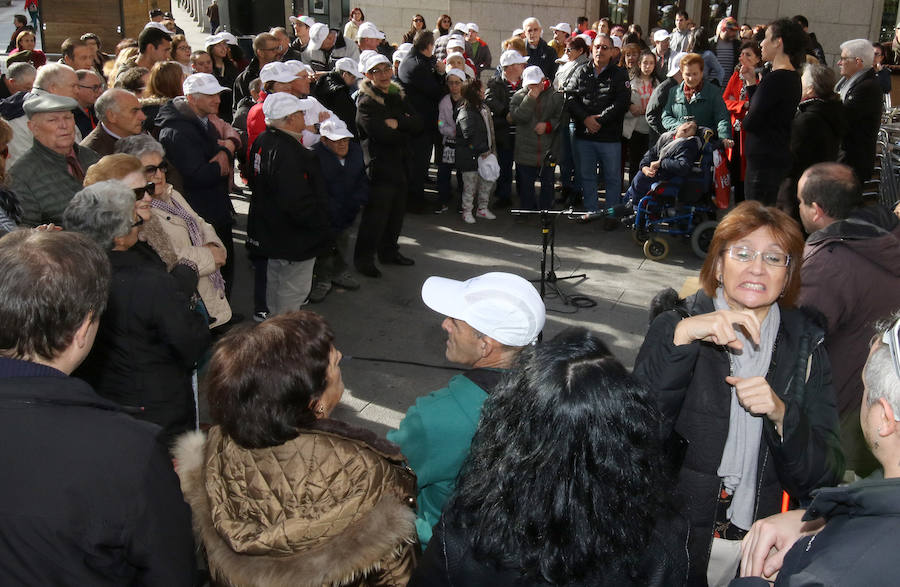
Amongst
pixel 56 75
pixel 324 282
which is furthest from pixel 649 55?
pixel 56 75

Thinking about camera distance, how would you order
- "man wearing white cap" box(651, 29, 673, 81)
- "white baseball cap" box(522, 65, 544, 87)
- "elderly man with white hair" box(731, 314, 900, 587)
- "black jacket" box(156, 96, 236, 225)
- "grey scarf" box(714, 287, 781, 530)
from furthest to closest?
1. "man wearing white cap" box(651, 29, 673, 81)
2. "white baseball cap" box(522, 65, 544, 87)
3. "black jacket" box(156, 96, 236, 225)
4. "grey scarf" box(714, 287, 781, 530)
5. "elderly man with white hair" box(731, 314, 900, 587)

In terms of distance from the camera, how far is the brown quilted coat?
2.14 metres

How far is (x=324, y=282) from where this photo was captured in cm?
693

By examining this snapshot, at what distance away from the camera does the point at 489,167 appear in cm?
877

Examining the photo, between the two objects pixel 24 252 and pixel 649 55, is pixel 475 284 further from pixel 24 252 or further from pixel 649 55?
pixel 649 55

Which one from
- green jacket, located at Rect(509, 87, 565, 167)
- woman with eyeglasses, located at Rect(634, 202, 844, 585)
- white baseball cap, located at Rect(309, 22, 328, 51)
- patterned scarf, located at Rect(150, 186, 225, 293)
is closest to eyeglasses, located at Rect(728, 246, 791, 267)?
woman with eyeglasses, located at Rect(634, 202, 844, 585)

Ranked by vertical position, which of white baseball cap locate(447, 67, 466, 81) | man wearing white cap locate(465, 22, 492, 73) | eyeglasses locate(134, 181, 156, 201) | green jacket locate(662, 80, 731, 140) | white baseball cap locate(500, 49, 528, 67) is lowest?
eyeglasses locate(134, 181, 156, 201)

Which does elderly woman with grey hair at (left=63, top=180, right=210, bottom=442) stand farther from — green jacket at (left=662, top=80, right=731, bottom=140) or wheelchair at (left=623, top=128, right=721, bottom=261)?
green jacket at (left=662, top=80, right=731, bottom=140)

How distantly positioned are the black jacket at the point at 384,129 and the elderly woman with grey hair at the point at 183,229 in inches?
110

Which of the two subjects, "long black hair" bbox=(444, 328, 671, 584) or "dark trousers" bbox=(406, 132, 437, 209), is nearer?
"long black hair" bbox=(444, 328, 671, 584)

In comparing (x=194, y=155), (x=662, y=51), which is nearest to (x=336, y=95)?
(x=194, y=155)

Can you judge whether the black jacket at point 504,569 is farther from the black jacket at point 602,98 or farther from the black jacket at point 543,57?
the black jacket at point 543,57

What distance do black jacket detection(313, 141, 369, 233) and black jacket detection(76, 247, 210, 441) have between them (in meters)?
3.07

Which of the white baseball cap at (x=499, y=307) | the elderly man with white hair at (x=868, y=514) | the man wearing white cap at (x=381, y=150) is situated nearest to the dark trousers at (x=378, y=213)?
the man wearing white cap at (x=381, y=150)
